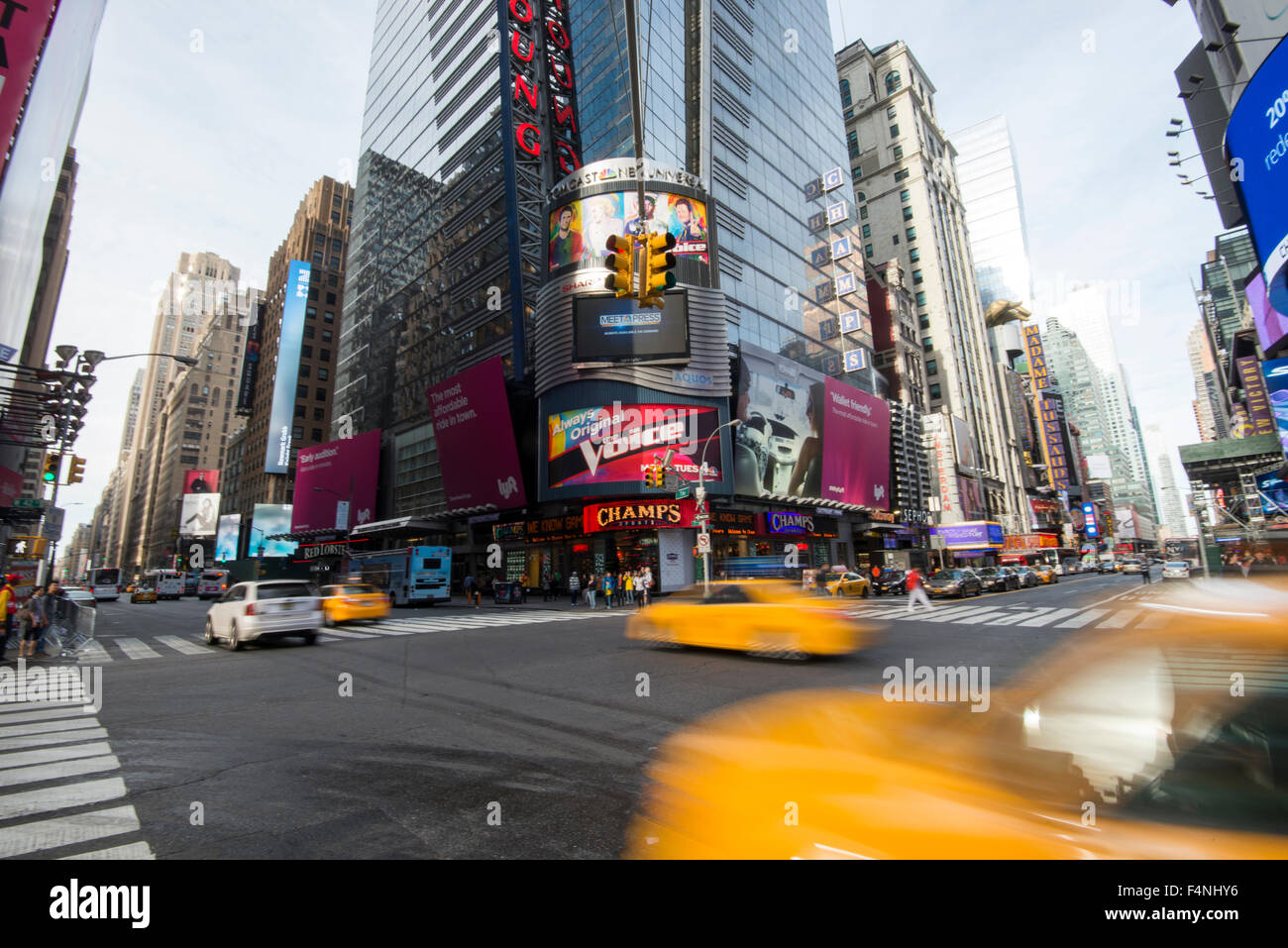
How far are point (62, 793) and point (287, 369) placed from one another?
96.8 metres

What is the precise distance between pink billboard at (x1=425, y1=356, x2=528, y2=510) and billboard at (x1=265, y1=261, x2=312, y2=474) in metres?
54.8

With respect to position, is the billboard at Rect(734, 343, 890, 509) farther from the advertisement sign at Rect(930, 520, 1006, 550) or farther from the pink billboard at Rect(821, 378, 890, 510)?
the advertisement sign at Rect(930, 520, 1006, 550)

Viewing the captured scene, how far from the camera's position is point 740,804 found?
288 cm

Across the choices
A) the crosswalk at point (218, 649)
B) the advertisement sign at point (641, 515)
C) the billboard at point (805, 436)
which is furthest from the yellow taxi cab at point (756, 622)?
the billboard at point (805, 436)

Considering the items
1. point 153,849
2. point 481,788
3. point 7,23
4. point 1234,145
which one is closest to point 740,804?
point 481,788

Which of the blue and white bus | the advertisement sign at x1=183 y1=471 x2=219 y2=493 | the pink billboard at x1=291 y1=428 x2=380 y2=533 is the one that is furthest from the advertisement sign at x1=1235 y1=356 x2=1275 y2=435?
the advertisement sign at x1=183 y1=471 x2=219 y2=493

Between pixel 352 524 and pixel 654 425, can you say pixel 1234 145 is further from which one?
pixel 352 524

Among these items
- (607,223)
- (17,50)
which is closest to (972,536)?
(607,223)

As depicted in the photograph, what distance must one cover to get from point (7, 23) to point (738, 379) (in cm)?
3289

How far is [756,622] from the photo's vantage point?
10359 millimetres

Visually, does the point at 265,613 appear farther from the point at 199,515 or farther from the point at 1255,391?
the point at 199,515

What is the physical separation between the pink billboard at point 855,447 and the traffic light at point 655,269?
3547cm

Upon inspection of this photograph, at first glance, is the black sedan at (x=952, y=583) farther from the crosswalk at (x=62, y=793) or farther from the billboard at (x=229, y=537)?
the billboard at (x=229, y=537)

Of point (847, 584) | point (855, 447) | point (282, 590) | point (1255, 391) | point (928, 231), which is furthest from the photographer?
point (928, 231)
